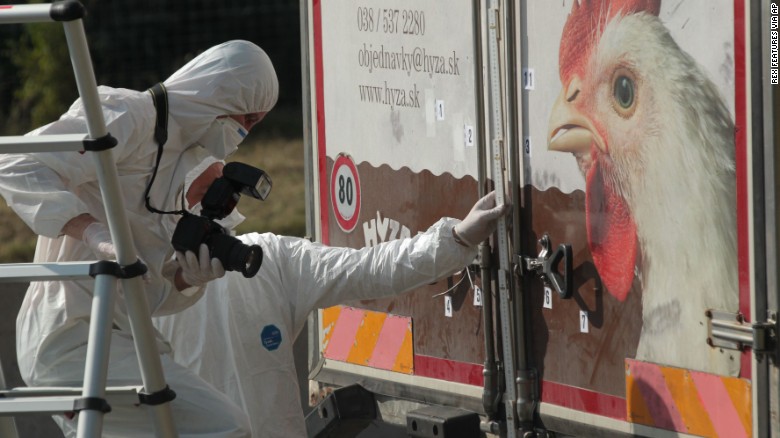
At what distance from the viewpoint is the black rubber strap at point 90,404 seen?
2.78m

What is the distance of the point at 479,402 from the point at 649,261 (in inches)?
31.6

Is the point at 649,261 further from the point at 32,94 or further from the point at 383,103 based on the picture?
the point at 32,94

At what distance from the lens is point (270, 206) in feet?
40.0

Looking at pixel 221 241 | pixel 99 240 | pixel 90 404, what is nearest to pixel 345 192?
pixel 221 241

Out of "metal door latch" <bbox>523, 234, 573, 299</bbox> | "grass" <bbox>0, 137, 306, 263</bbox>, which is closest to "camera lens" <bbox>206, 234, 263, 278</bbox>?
"metal door latch" <bbox>523, 234, 573, 299</bbox>

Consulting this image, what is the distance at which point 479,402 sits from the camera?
12.3 feet

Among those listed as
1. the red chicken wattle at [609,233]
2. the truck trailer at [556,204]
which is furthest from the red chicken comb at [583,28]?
the red chicken wattle at [609,233]

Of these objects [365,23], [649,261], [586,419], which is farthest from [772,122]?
[365,23]

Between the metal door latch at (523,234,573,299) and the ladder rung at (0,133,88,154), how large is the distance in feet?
4.15

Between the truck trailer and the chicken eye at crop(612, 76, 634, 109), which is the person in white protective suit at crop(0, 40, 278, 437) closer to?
the truck trailer

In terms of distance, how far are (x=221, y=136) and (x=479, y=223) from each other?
2.54 feet

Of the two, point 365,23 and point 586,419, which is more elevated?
point 365,23

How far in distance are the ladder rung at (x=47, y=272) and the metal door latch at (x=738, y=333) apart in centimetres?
146

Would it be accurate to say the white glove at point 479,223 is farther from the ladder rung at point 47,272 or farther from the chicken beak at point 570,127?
the ladder rung at point 47,272
